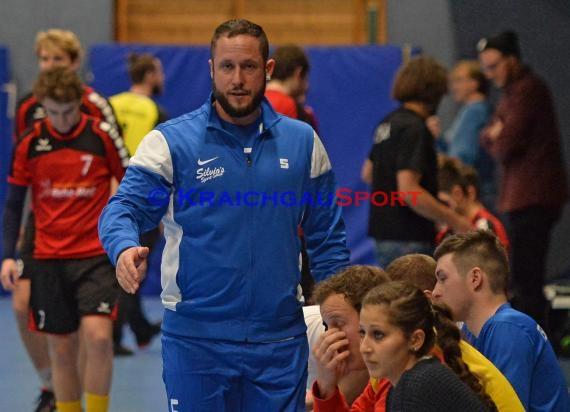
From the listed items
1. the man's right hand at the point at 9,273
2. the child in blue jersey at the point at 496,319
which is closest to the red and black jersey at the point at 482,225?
the child in blue jersey at the point at 496,319

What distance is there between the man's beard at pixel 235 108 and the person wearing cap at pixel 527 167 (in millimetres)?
3926

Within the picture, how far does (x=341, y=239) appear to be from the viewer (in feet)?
13.3

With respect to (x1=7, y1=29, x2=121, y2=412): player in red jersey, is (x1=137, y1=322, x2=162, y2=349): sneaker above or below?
below

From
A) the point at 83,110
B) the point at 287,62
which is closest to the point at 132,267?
the point at 287,62

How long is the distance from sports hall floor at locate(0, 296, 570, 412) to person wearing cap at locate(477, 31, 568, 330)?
2.43 ft

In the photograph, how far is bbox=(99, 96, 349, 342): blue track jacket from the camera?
375 cm

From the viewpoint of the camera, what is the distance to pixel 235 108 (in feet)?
12.5

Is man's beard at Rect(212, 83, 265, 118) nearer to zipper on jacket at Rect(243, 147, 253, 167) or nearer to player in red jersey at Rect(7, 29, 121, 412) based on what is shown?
zipper on jacket at Rect(243, 147, 253, 167)

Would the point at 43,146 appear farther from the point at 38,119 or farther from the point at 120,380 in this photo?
the point at 120,380

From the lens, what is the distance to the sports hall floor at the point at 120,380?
6.94m

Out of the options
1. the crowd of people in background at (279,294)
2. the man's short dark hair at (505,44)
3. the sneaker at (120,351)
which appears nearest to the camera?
the crowd of people in background at (279,294)

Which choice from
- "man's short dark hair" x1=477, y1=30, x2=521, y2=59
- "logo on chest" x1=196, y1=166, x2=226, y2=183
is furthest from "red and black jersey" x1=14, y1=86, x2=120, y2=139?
"logo on chest" x1=196, y1=166, x2=226, y2=183

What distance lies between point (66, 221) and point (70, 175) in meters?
0.24

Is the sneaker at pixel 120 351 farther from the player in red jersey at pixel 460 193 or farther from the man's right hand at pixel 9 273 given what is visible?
the player in red jersey at pixel 460 193
